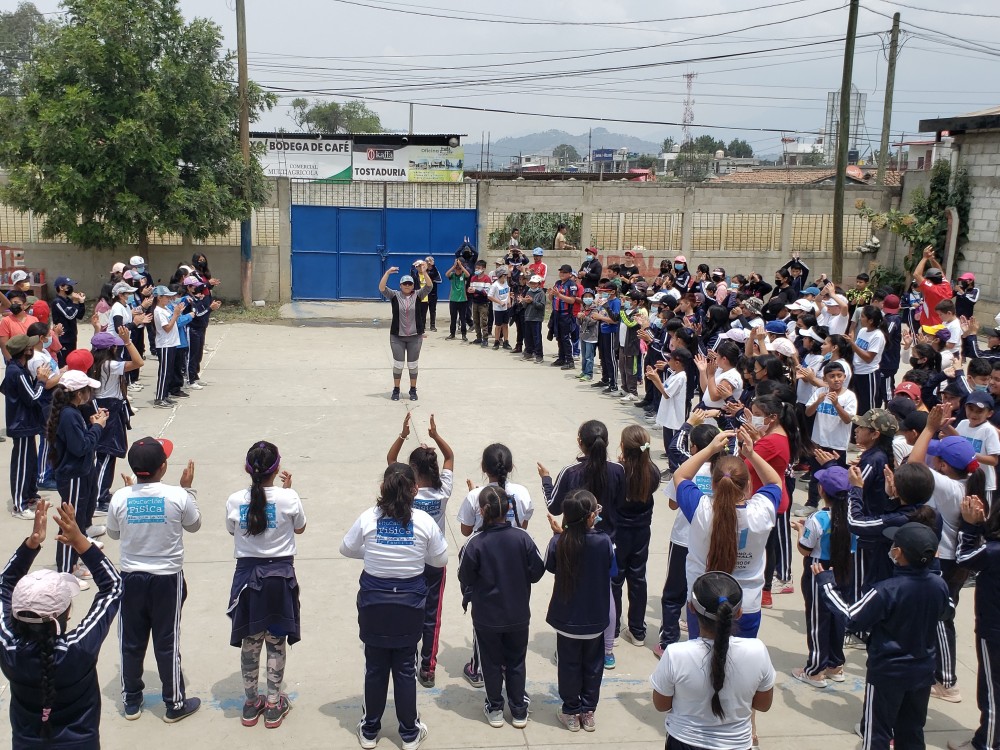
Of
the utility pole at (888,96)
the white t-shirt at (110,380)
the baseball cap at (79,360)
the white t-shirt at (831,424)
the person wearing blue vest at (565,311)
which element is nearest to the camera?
the baseball cap at (79,360)

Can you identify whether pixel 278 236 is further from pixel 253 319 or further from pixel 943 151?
pixel 943 151

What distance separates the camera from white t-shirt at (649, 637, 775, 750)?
3.63 metres

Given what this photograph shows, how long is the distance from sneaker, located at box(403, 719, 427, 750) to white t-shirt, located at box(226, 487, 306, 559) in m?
1.17

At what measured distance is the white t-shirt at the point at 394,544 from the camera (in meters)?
4.75

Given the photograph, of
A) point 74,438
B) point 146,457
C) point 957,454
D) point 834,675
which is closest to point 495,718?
point 834,675

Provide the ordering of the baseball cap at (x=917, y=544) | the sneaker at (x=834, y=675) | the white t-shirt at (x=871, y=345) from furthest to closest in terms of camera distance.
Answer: the white t-shirt at (x=871, y=345)
the sneaker at (x=834, y=675)
the baseball cap at (x=917, y=544)

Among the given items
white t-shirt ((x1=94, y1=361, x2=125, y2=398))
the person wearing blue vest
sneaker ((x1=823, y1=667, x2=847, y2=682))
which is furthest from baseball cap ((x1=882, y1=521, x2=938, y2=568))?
the person wearing blue vest

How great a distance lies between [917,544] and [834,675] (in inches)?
72.7

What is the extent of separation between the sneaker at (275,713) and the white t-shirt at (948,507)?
151 inches

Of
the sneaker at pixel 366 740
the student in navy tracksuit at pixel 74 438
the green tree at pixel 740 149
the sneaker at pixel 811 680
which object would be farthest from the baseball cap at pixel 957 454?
the green tree at pixel 740 149

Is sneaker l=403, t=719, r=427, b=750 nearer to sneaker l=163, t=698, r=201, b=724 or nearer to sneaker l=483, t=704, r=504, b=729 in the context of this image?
sneaker l=483, t=704, r=504, b=729

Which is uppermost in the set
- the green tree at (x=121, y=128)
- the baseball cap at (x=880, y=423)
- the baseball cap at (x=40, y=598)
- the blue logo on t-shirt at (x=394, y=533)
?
the green tree at (x=121, y=128)

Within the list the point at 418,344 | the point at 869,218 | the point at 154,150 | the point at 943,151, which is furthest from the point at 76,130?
the point at 943,151

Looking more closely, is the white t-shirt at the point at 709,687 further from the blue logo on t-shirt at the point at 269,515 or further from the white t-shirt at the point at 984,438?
the white t-shirt at the point at 984,438
